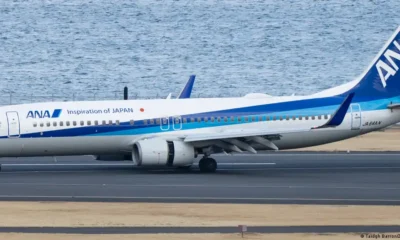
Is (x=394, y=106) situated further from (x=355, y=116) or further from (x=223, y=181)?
(x=223, y=181)

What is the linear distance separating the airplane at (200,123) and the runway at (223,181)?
1313 millimetres

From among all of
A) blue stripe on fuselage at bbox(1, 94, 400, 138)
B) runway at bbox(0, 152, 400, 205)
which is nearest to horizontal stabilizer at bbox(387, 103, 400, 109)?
→ blue stripe on fuselage at bbox(1, 94, 400, 138)

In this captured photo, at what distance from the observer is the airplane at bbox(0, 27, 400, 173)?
55.1m

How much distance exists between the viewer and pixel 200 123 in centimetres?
5769

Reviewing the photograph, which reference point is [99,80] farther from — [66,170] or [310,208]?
[310,208]

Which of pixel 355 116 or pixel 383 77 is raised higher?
pixel 383 77

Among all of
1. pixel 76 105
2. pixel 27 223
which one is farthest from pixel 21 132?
pixel 27 223

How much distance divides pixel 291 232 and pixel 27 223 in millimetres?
9073

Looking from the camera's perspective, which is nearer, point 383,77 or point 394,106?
point 394,106

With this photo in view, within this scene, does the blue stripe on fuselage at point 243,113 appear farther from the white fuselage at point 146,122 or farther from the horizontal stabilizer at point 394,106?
the horizontal stabilizer at point 394,106

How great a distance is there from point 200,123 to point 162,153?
3.69 metres

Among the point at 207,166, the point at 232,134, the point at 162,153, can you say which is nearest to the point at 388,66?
the point at 232,134

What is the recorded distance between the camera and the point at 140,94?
16762 centimetres

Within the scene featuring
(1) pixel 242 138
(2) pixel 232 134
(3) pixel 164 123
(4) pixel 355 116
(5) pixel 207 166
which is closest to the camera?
(2) pixel 232 134
